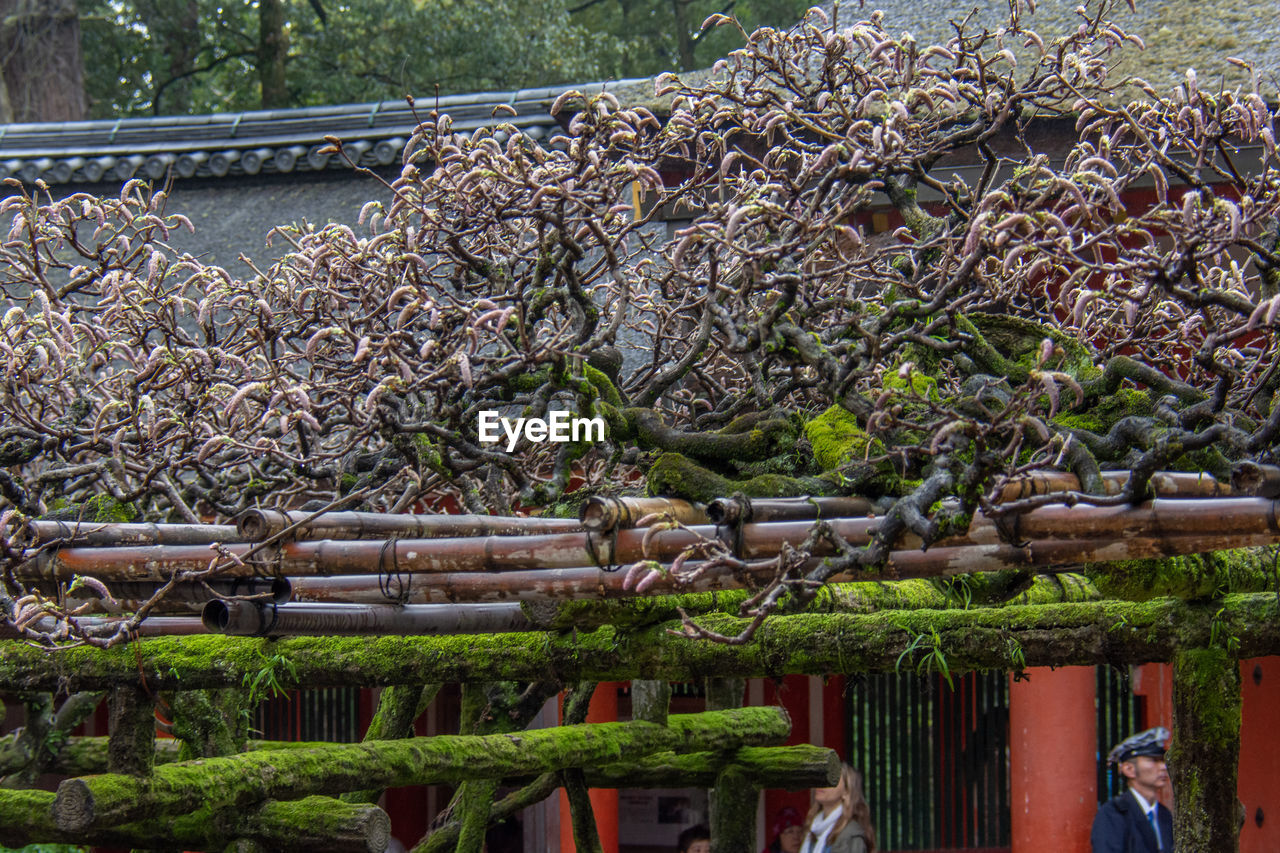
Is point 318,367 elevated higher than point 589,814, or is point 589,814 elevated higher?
point 318,367

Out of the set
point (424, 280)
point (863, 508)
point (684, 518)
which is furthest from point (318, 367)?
point (863, 508)

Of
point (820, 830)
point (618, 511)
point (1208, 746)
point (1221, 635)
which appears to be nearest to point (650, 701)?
point (820, 830)

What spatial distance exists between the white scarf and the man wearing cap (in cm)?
134

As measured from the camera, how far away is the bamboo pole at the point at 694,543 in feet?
10.0

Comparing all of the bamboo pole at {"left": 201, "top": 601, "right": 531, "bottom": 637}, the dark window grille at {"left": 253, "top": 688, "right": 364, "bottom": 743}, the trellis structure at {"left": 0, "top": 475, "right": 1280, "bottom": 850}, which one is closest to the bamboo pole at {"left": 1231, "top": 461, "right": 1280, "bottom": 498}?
the trellis structure at {"left": 0, "top": 475, "right": 1280, "bottom": 850}

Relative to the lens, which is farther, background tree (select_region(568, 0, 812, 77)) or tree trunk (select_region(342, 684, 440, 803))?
background tree (select_region(568, 0, 812, 77))

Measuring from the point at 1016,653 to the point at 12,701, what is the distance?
8.18 metres

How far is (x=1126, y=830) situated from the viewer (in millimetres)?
6863

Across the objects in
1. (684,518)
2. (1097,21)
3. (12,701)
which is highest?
(1097,21)

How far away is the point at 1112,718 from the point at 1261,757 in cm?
140

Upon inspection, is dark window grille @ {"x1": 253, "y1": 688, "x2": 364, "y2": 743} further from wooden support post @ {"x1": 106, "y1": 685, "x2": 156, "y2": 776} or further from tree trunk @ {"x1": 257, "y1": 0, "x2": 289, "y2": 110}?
tree trunk @ {"x1": 257, "y1": 0, "x2": 289, "y2": 110}

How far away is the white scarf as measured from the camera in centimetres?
706

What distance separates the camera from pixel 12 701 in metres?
9.96

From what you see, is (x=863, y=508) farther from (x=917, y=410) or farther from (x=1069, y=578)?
(x=1069, y=578)
